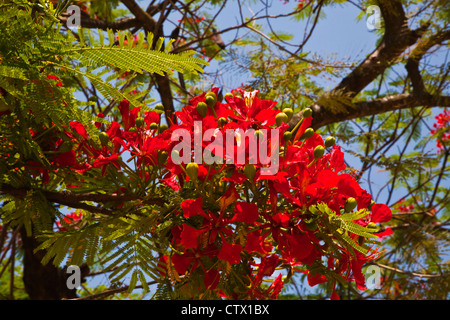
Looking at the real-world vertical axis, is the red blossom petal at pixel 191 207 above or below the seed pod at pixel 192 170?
below

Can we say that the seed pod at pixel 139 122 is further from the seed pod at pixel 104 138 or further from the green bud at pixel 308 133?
the green bud at pixel 308 133

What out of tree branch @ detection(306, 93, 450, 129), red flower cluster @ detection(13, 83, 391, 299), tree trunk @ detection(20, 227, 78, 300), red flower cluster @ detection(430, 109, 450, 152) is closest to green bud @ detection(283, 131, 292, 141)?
red flower cluster @ detection(13, 83, 391, 299)

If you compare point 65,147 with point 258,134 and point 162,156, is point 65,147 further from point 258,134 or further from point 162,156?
point 258,134

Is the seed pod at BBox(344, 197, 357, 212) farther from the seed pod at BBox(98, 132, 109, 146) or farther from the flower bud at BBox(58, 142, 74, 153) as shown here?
the flower bud at BBox(58, 142, 74, 153)

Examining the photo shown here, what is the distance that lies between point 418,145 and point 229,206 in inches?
165

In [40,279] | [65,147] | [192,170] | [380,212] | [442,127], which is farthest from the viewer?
[442,127]

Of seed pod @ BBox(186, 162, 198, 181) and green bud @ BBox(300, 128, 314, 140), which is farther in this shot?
green bud @ BBox(300, 128, 314, 140)

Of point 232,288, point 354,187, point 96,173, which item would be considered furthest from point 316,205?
point 96,173

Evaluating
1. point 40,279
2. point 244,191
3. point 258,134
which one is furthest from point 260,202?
point 40,279

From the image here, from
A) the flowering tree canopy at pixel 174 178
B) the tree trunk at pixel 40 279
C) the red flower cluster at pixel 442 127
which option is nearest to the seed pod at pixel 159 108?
the flowering tree canopy at pixel 174 178

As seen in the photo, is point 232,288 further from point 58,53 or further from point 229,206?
point 58,53

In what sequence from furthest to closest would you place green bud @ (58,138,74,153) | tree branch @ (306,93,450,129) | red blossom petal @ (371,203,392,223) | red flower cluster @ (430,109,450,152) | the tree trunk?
red flower cluster @ (430,109,450,152)
the tree trunk
tree branch @ (306,93,450,129)
green bud @ (58,138,74,153)
red blossom petal @ (371,203,392,223)

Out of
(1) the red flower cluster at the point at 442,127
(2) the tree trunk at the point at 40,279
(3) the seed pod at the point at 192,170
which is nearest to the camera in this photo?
(3) the seed pod at the point at 192,170
